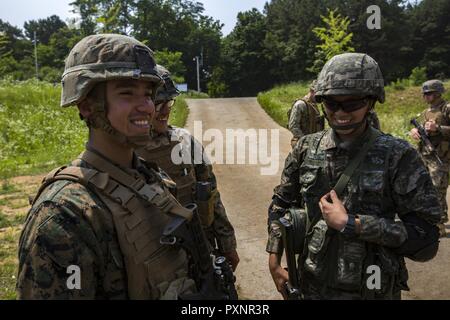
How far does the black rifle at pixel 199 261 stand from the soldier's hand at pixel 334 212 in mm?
673

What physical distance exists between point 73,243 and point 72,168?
0.34 metres

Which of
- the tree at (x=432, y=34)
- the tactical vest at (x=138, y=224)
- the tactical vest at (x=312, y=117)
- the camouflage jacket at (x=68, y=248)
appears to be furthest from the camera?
the tree at (x=432, y=34)

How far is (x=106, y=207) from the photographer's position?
1620 millimetres

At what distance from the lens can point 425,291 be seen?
428cm

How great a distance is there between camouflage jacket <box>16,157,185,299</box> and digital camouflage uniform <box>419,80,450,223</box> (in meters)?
5.41

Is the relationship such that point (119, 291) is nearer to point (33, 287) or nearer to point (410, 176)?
point (33, 287)

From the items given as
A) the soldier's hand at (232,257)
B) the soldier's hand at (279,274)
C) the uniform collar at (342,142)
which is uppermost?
the uniform collar at (342,142)

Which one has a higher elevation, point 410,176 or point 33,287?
point 410,176

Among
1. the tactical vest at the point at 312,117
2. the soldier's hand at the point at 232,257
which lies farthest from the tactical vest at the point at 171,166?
the tactical vest at the point at 312,117

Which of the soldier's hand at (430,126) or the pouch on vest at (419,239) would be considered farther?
the soldier's hand at (430,126)

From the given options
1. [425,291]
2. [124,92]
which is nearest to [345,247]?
[124,92]

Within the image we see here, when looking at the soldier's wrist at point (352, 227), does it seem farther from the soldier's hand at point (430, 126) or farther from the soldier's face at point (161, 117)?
the soldier's hand at point (430, 126)

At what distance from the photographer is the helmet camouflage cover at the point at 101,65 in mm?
1743

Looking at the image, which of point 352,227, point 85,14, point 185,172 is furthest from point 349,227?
point 85,14
